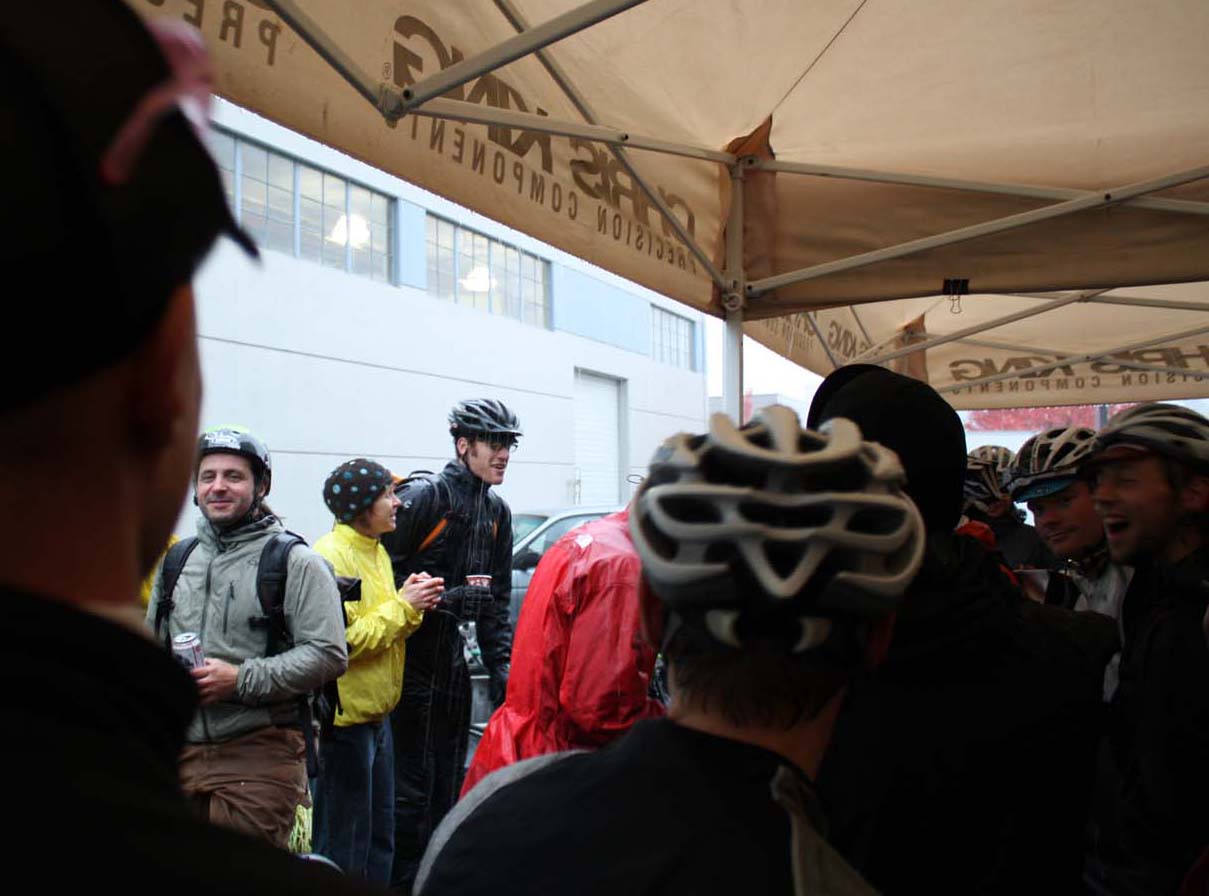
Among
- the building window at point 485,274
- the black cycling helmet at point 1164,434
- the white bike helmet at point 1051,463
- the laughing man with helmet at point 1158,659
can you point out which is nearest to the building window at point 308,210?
the building window at point 485,274

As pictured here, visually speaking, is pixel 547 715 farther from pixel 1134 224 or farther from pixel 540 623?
pixel 1134 224

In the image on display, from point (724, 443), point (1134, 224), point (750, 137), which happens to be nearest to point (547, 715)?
point (724, 443)

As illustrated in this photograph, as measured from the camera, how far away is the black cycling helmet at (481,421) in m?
5.25

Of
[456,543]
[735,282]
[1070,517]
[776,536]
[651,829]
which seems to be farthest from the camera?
[456,543]

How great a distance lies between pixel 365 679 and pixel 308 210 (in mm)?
15735

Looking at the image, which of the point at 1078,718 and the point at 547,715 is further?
the point at 547,715

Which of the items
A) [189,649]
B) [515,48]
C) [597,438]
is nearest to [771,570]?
[515,48]

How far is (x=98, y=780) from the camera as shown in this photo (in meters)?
0.51

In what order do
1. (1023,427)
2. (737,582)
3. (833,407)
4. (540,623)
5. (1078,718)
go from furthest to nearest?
(1023,427) < (540,623) < (833,407) < (1078,718) < (737,582)

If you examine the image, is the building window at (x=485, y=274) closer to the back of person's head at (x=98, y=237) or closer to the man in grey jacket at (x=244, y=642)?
the man in grey jacket at (x=244, y=642)

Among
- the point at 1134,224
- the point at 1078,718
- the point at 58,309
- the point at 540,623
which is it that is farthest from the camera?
the point at 1134,224

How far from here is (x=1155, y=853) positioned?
2.31 m

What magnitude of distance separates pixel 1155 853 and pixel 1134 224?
118 inches

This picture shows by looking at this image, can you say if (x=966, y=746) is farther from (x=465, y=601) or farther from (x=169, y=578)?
(x=465, y=601)
